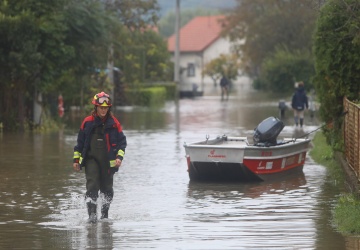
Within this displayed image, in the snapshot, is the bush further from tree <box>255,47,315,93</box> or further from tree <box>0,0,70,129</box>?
tree <box>0,0,70,129</box>

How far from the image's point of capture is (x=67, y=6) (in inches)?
1369

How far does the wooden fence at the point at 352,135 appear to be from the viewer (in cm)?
1733

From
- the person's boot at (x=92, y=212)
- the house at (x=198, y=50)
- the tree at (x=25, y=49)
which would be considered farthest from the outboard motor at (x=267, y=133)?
the house at (x=198, y=50)

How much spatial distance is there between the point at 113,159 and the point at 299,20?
63.4 metres

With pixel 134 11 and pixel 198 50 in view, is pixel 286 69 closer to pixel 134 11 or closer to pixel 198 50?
pixel 134 11

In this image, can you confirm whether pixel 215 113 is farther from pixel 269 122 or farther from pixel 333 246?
pixel 333 246

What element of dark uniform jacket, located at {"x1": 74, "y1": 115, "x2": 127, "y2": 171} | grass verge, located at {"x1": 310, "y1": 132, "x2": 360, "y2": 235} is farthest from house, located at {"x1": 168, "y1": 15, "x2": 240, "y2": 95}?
dark uniform jacket, located at {"x1": 74, "y1": 115, "x2": 127, "y2": 171}

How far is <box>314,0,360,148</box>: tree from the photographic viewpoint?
2073 centimetres

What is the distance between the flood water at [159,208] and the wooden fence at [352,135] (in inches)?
21.8

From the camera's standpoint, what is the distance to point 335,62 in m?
21.0

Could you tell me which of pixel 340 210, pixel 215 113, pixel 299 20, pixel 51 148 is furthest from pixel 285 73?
pixel 340 210

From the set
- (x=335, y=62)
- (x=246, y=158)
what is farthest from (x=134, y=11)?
(x=246, y=158)

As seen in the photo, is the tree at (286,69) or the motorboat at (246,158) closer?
the motorboat at (246,158)

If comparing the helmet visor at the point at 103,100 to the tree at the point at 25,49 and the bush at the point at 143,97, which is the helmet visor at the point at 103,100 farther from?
the bush at the point at 143,97
